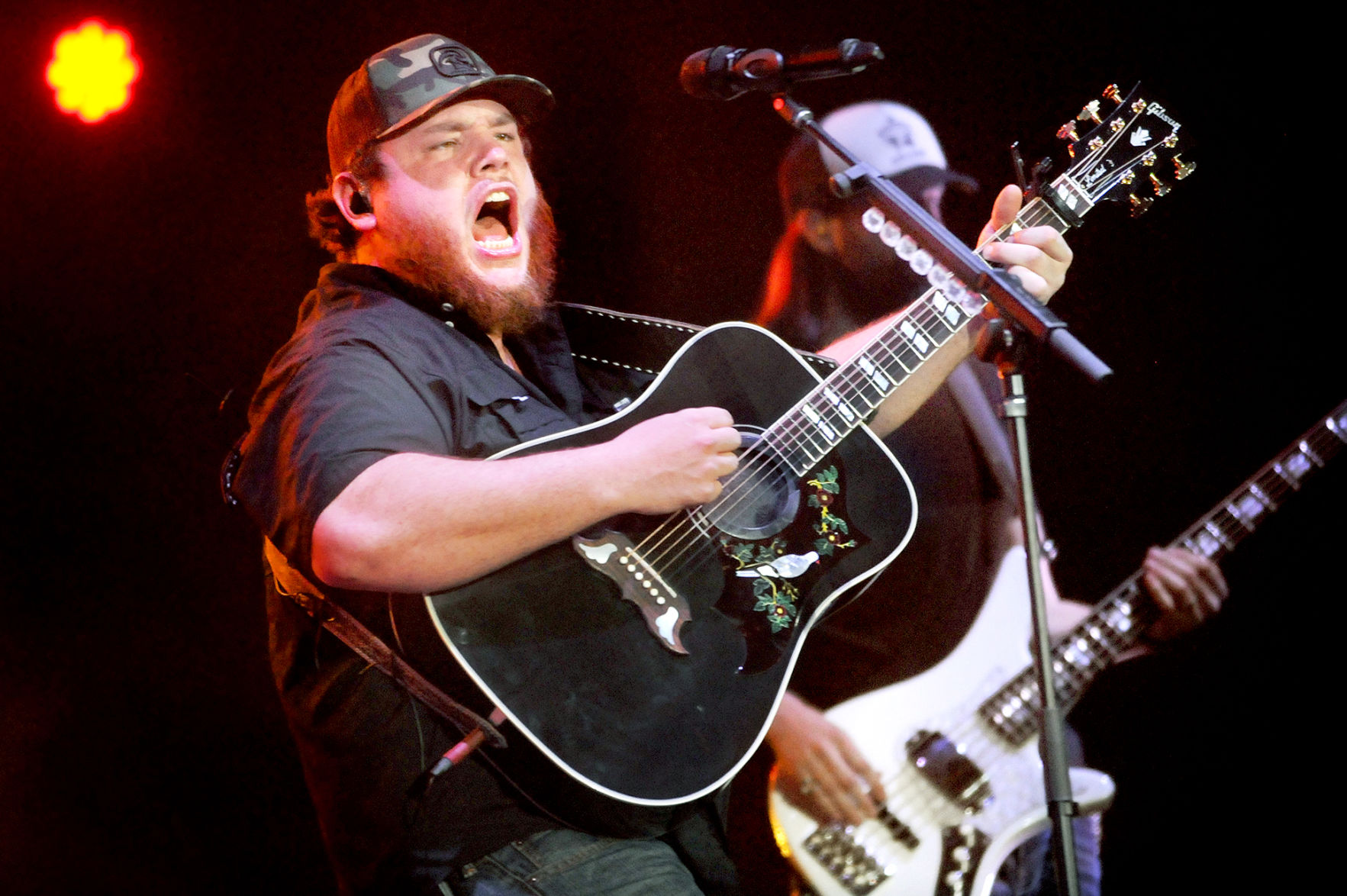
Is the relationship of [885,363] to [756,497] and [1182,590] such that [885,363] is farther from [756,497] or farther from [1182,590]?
[1182,590]

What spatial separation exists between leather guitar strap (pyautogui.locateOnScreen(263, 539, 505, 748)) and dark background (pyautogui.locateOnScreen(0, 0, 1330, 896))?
3.82 ft

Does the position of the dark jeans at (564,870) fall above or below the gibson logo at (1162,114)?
below

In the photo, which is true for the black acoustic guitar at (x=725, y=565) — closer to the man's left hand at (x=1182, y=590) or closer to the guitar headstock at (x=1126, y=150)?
the guitar headstock at (x=1126, y=150)

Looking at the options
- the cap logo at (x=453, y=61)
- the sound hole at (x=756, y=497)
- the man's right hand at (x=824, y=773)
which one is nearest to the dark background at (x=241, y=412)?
the man's right hand at (x=824, y=773)

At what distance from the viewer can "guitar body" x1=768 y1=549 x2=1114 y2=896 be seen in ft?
7.91

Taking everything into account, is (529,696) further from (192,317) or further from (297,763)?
(192,317)

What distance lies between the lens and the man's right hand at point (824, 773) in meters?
2.45

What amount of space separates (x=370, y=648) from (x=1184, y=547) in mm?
2147

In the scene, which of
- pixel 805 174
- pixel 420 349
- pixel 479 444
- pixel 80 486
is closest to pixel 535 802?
pixel 479 444

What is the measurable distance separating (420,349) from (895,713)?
1.53 m

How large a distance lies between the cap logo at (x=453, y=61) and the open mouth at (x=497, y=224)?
0.29 metres

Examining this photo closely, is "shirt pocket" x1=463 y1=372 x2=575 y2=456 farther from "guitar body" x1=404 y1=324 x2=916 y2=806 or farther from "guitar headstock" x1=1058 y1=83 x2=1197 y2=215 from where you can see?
"guitar headstock" x1=1058 y1=83 x2=1197 y2=215

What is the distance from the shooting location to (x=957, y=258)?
1.68 m

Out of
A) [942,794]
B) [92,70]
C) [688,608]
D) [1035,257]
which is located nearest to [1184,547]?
[942,794]
